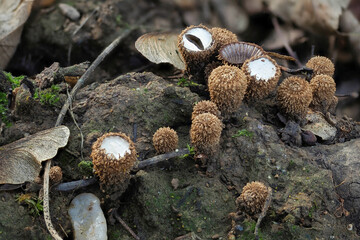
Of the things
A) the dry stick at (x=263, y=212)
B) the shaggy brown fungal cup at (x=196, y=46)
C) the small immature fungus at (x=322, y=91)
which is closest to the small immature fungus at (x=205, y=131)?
the dry stick at (x=263, y=212)

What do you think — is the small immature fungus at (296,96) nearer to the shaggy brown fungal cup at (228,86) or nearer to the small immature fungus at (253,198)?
the shaggy brown fungal cup at (228,86)

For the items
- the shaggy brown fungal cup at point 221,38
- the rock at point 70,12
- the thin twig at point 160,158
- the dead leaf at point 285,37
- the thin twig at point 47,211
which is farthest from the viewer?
the rock at point 70,12

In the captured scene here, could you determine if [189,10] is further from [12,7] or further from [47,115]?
[47,115]

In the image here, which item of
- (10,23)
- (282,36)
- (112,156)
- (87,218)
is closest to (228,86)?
(112,156)

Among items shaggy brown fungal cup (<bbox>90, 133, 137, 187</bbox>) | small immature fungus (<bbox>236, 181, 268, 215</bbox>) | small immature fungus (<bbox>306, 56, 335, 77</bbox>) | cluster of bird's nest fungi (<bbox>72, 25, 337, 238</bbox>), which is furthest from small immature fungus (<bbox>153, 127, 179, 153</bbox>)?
small immature fungus (<bbox>306, 56, 335, 77</bbox>)

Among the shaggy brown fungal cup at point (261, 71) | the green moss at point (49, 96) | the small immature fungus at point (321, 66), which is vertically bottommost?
the green moss at point (49, 96)

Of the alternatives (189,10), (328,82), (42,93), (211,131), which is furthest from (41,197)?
(189,10)
